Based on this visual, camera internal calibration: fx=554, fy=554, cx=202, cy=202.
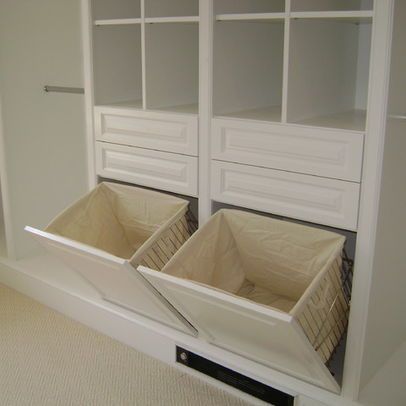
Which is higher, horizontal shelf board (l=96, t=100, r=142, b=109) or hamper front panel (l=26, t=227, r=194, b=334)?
horizontal shelf board (l=96, t=100, r=142, b=109)

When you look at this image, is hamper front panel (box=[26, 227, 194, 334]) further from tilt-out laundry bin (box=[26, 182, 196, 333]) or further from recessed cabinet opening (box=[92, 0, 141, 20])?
recessed cabinet opening (box=[92, 0, 141, 20])

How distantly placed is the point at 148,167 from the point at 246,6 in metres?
0.73

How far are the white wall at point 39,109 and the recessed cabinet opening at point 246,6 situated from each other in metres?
1.23

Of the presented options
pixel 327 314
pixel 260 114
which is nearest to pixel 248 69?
pixel 260 114

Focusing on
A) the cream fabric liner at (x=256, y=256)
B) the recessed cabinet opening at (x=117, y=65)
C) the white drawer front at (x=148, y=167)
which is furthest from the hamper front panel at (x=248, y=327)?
the recessed cabinet opening at (x=117, y=65)

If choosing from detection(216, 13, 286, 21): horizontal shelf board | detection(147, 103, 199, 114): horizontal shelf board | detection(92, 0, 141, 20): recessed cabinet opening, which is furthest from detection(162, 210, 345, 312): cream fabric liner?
detection(92, 0, 141, 20): recessed cabinet opening

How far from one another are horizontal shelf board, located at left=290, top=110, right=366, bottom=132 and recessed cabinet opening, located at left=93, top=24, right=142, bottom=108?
819 millimetres

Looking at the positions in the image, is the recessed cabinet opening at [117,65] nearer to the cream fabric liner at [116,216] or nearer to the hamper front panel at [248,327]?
the cream fabric liner at [116,216]

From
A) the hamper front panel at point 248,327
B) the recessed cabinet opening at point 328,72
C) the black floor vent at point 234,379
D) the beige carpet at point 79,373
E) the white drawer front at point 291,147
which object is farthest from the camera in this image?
the beige carpet at point 79,373

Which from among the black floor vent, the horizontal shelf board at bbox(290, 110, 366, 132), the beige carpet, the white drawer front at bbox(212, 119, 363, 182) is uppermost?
the horizontal shelf board at bbox(290, 110, 366, 132)

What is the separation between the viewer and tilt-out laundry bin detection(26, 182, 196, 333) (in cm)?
193

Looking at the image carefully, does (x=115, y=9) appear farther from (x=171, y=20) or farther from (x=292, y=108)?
(x=292, y=108)

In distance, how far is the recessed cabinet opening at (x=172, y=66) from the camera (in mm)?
2209

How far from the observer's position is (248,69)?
214cm
